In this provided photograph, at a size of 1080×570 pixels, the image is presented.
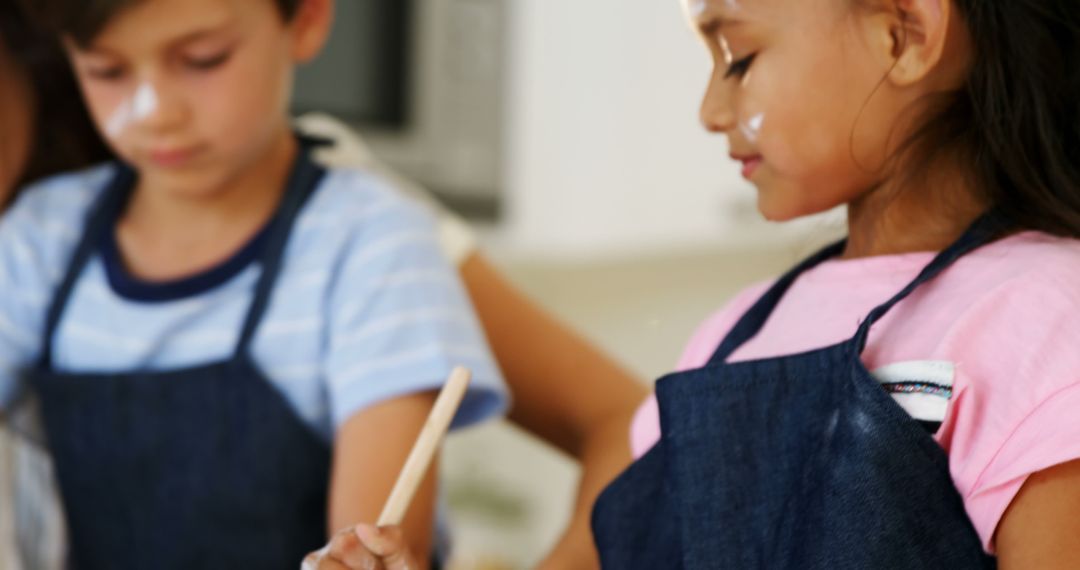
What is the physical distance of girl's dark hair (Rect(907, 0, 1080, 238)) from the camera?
62 centimetres

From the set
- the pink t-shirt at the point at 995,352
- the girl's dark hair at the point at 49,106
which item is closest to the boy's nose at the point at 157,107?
the girl's dark hair at the point at 49,106

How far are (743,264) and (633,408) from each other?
1036 millimetres

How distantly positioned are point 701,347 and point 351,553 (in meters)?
0.24

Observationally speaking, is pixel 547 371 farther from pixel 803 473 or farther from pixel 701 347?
pixel 803 473

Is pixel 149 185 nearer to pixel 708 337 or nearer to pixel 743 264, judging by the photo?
pixel 708 337

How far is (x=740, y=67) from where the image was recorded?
2.17 feet

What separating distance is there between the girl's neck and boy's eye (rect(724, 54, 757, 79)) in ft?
0.28

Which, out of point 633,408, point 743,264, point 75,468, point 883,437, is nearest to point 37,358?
point 75,468

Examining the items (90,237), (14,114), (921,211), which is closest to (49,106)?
(14,114)

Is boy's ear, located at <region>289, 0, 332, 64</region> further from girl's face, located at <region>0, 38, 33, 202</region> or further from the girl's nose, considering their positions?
the girl's nose

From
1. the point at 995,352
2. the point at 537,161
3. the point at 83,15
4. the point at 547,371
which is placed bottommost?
the point at 537,161

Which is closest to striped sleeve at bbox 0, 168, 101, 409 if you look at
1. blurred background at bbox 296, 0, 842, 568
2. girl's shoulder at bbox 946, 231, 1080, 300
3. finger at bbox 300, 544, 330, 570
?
finger at bbox 300, 544, 330, 570

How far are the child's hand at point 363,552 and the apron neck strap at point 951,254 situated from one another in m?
0.22

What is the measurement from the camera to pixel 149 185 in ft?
3.31
